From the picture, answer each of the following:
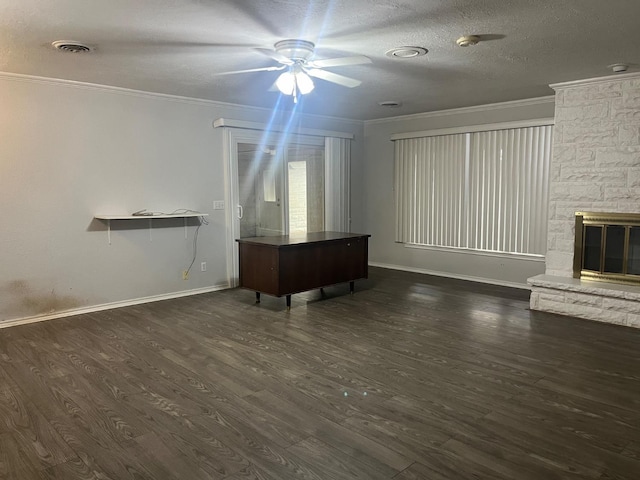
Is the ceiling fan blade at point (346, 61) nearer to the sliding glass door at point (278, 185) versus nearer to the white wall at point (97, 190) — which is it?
the white wall at point (97, 190)

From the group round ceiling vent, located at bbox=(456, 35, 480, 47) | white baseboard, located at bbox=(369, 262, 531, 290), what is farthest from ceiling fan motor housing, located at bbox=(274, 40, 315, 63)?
white baseboard, located at bbox=(369, 262, 531, 290)

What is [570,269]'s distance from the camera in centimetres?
500

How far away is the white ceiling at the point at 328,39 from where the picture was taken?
2.78m

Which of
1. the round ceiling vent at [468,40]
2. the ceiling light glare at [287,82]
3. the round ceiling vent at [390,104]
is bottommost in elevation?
the ceiling light glare at [287,82]

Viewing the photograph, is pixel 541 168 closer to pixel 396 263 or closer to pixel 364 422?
pixel 396 263

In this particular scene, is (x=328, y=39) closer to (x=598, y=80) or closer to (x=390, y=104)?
(x=390, y=104)

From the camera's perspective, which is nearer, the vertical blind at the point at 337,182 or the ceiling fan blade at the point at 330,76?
the ceiling fan blade at the point at 330,76

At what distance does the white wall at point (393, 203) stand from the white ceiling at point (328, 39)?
0.95 metres

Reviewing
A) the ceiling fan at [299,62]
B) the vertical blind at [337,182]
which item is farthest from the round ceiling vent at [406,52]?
the vertical blind at [337,182]

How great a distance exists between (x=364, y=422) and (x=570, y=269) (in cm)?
349

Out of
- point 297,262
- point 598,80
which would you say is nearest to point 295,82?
point 297,262

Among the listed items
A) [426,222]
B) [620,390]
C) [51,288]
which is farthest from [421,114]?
[51,288]

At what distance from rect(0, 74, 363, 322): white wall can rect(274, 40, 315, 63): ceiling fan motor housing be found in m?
2.34

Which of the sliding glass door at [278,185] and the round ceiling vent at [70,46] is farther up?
the round ceiling vent at [70,46]
